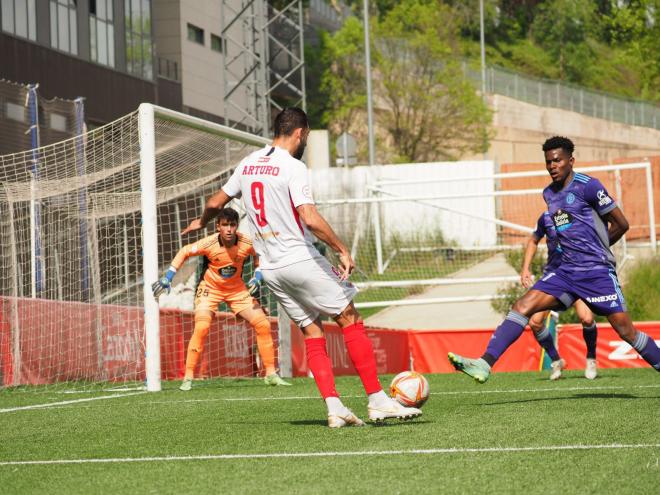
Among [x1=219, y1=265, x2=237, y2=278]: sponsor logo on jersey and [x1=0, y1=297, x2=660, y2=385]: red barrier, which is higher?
[x1=219, y1=265, x2=237, y2=278]: sponsor logo on jersey

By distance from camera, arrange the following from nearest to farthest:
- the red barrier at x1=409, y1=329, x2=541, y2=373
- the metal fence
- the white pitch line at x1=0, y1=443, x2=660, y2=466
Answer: the white pitch line at x1=0, y1=443, x2=660, y2=466 < the red barrier at x1=409, y1=329, x2=541, y2=373 < the metal fence

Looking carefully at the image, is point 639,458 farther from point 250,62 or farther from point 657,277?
point 250,62

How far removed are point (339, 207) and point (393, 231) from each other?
73.6 inches

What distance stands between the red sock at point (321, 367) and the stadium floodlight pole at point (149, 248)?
4.45 m

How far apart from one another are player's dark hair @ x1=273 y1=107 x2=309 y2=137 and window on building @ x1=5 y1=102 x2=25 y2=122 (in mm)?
9130

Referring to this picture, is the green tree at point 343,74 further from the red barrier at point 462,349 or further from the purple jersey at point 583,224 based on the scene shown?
the purple jersey at point 583,224

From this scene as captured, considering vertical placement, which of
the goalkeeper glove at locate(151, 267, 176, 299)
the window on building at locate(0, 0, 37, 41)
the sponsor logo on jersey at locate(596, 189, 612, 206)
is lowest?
the goalkeeper glove at locate(151, 267, 176, 299)

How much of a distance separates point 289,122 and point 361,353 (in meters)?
1.53

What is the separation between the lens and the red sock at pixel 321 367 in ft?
24.9

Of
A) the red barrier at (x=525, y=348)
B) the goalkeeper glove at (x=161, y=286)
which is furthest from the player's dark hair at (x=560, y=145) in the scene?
the red barrier at (x=525, y=348)

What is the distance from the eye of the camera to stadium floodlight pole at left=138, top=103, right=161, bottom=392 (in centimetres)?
1202

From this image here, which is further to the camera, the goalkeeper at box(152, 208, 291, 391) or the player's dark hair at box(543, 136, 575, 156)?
the goalkeeper at box(152, 208, 291, 391)

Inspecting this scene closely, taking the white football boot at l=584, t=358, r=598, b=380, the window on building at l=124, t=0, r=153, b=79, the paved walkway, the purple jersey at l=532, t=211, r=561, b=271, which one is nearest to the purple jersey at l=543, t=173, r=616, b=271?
the purple jersey at l=532, t=211, r=561, b=271

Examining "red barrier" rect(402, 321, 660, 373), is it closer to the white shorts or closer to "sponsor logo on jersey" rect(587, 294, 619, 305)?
"sponsor logo on jersey" rect(587, 294, 619, 305)
